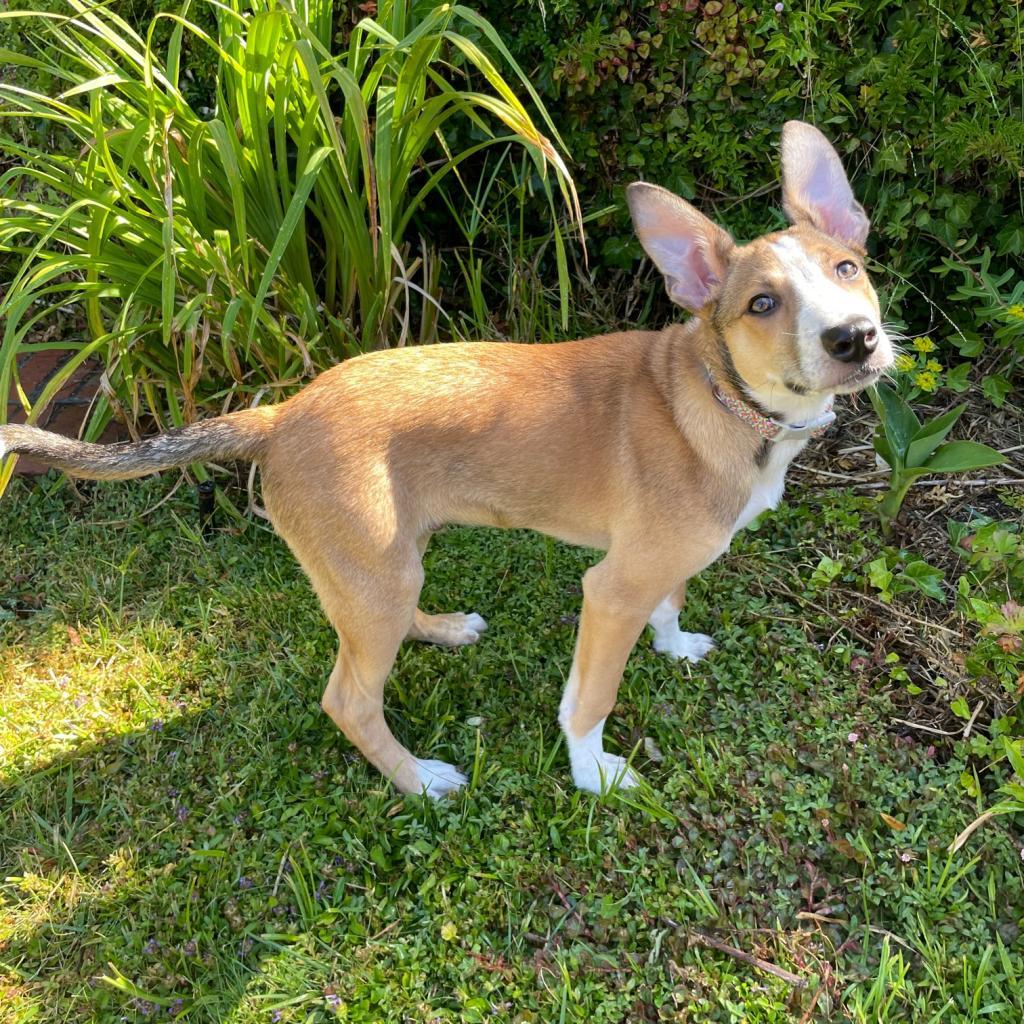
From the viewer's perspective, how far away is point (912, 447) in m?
3.27

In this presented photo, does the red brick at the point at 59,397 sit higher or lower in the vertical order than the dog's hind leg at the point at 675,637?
lower

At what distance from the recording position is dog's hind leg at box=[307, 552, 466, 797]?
252cm

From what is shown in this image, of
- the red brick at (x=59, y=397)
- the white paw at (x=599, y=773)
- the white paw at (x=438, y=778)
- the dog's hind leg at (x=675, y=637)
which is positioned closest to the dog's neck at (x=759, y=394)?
the dog's hind leg at (x=675, y=637)

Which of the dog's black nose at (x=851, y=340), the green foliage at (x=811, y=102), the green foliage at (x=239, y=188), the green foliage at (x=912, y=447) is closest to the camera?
the dog's black nose at (x=851, y=340)

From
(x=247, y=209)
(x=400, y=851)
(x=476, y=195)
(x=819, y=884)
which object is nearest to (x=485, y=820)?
(x=400, y=851)

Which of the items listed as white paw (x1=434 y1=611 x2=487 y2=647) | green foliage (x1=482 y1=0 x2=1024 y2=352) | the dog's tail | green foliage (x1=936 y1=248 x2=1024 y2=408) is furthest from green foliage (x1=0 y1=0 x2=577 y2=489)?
green foliage (x1=936 y1=248 x2=1024 y2=408)

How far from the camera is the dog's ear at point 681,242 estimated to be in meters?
2.41

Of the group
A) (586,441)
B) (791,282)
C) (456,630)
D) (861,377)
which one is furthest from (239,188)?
(861,377)

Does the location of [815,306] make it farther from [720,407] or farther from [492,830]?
[492,830]

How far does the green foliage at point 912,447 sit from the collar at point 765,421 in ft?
2.64

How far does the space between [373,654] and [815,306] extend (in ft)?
5.60

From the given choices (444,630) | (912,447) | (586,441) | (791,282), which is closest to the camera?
(791,282)

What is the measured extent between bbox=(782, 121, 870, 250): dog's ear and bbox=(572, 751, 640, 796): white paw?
1942 mm

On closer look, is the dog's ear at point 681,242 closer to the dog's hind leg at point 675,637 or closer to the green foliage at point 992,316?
the dog's hind leg at point 675,637
